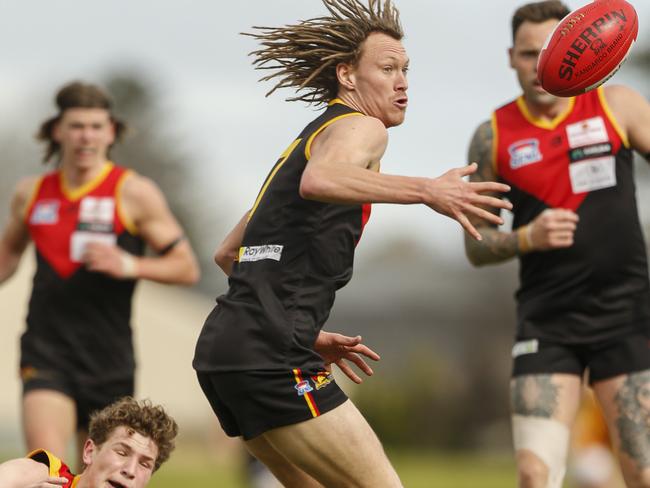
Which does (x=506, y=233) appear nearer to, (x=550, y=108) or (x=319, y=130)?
(x=550, y=108)

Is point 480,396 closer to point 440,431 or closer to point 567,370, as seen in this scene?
point 440,431

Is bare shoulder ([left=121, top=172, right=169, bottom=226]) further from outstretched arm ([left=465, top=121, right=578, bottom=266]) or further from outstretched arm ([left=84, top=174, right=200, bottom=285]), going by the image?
outstretched arm ([left=465, top=121, right=578, bottom=266])

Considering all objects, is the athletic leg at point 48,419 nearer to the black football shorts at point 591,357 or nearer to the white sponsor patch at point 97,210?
the white sponsor patch at point 97,210

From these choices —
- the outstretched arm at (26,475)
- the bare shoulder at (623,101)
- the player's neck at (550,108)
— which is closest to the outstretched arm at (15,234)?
the outstretched arm at (26,475)

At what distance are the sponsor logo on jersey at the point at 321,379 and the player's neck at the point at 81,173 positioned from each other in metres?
3.92

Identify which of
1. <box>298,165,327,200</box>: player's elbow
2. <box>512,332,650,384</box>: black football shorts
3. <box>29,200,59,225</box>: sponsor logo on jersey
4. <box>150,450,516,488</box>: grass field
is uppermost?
<box>298,165,327,200</box>: player's elbow

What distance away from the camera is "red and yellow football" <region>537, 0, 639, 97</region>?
22.2 ft

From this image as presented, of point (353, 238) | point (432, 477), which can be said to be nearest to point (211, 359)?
point (353, 238)

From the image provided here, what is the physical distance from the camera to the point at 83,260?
863 cm

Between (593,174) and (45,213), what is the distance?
12.3 ft

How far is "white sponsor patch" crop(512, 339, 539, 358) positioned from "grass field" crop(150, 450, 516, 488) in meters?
13.6

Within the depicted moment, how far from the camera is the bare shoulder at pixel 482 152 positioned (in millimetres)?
7566

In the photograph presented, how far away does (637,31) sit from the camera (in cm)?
701

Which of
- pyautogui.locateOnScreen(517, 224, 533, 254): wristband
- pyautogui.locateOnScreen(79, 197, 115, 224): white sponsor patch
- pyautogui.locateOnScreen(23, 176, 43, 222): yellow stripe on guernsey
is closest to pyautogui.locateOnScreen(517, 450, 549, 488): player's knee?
pyautogui.locateOnScreen(517, 224, 533, 254): wristband
